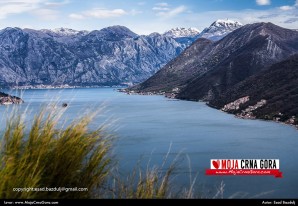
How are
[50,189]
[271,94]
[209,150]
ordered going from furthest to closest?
[271,94] < [209,150] < [50,189]

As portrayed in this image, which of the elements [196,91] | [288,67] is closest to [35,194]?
[288,67]

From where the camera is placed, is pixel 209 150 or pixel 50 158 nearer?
pixel 50 158

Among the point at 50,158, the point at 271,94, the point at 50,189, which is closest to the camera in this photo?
the point at 50,189

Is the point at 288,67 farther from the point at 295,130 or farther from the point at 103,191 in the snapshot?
the point at 103,191

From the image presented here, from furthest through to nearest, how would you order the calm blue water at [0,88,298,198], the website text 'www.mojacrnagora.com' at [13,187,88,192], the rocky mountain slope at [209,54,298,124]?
the rocky mountain slope at [209,54,298,124] < the calm blue water at [0,88,298,198] < the website text 'www.mojacrnagora.com' at [13,187,88,192]

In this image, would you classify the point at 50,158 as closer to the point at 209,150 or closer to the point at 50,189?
the point at 50,189

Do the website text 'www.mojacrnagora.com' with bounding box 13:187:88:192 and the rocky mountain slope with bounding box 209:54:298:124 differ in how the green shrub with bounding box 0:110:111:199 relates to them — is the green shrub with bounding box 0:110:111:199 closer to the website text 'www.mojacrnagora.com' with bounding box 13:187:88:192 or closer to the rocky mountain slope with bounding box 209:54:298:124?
the website text 'www.mojacrnagora.com' with bounding box 13:187:88:192

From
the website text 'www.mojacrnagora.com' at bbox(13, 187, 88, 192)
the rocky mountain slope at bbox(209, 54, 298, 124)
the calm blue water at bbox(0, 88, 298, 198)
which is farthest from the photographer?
the rocky mountain slope at bbox(209, 54, 298, 124)

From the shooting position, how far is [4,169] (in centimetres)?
447

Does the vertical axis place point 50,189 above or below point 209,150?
above

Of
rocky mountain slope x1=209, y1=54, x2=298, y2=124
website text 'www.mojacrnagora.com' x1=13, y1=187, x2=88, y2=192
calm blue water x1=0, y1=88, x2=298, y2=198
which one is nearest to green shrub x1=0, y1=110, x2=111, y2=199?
website text 'www.mojacrnagora.com' x1=13, y1=187, x2=88, y2=192

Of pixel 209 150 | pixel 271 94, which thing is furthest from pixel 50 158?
pixel 271 94

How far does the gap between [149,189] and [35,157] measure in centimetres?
143

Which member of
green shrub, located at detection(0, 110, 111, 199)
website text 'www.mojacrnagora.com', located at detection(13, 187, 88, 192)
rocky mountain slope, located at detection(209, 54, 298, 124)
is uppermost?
green shrub, located at detection(0, 110, 111, 199)
